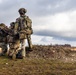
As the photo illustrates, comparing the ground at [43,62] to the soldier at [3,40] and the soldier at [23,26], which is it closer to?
the soldier at [3,40]

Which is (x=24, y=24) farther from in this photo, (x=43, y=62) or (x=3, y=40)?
(x=43, y=62)

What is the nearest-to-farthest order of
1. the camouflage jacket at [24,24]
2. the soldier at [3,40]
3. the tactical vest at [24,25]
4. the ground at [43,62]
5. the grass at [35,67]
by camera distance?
1. the grass at [35,67]
2. the ground at [43,62]
3. the tactical vest at [24,25]
4. the camouflage jacket at [24,24]
5. the soldier at [3,40]

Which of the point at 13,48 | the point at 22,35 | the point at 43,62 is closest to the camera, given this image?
the point at 43,62

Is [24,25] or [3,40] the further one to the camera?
[3,40]

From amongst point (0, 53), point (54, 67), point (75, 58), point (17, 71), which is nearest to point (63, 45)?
point (75, 58)

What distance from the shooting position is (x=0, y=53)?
2366cm

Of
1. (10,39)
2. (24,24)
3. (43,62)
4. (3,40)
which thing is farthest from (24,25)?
(43,62)

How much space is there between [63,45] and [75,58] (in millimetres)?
3531

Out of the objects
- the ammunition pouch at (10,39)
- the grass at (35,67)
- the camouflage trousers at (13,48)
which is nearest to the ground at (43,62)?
the grass at (35,67)

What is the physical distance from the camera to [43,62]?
70.4ft

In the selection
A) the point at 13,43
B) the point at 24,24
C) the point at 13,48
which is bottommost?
the point at 13,48

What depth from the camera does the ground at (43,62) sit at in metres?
18.3

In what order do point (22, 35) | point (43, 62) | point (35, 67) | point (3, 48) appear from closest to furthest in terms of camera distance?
point (35, 67)
point (43, 62)
point (22, 35)
point (3, 48)

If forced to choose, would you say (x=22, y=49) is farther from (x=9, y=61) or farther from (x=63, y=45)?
(x=63, y=45)
